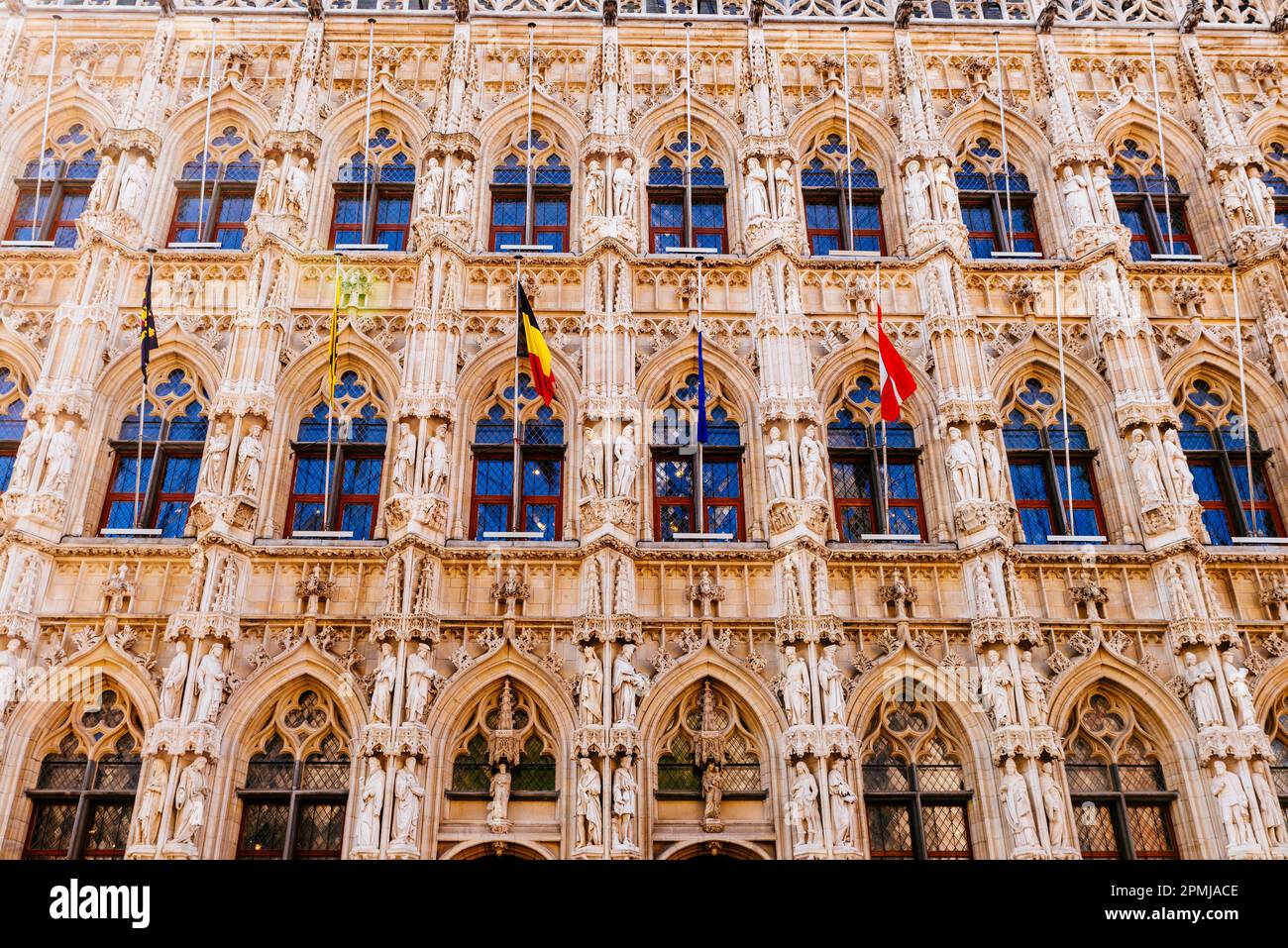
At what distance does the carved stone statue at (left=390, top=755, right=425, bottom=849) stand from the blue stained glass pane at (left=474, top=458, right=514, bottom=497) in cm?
471

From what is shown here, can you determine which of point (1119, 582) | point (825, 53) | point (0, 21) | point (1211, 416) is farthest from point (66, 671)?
point (1211, 416)

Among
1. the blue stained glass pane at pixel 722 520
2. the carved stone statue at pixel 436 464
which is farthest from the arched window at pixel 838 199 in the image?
the carved stone statue at pixel 436 464

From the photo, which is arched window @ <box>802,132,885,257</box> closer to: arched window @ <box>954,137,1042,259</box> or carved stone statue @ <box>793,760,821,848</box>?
arched window @ <box>954,137,1042,259</box>

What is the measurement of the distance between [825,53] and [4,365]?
53.5ft

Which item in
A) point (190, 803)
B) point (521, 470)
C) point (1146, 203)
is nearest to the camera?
point (190, 803)

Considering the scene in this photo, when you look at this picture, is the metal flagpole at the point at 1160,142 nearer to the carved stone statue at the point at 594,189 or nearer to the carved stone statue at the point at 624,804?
the carved stone statue at the point at 594,189

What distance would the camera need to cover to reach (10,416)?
18.7 m

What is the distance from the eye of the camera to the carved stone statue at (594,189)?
781 inches

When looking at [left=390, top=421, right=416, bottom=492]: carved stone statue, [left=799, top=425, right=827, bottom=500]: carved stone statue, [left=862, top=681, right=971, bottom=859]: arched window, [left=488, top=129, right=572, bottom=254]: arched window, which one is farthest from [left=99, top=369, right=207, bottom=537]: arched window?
[left=862, top=681, right=971, bottom=859]: arched window

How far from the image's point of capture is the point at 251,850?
50.8ft

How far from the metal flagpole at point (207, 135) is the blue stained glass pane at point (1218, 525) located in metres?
18.3

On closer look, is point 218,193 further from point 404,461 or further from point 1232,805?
point 1232,805

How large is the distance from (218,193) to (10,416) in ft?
18.1

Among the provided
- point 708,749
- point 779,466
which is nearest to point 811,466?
point 779,466
